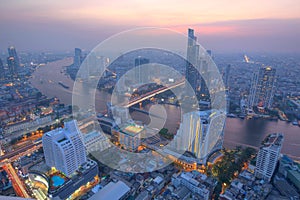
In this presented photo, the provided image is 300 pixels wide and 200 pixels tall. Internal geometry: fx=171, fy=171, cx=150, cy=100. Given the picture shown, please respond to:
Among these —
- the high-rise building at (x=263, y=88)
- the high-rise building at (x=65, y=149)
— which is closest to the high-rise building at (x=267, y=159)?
the high-rise building at (x=65, y=149)

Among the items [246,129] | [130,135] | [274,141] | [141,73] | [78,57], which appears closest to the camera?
[274,141]

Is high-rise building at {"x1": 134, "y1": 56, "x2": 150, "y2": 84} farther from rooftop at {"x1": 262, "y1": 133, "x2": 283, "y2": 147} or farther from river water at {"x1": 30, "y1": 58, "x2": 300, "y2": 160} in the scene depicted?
rooftop at {"x1": 262, "y1": 133, "x2": 283, "y2": 147}

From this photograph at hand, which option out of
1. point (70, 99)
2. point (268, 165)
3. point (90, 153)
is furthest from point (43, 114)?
point (268, 165)

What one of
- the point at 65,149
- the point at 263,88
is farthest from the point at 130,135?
the point at 263,88

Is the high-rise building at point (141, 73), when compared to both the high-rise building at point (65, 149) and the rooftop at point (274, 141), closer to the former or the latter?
the high-rise building at point (65, 149)

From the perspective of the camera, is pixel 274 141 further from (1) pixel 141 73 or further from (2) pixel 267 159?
(1) pixel 141 73

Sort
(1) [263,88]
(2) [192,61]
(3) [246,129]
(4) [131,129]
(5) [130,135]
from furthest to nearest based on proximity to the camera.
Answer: (2) [192,61] → (1) [263,88] → (3) [246,129] → (4) [131,129] → (5) [130,135]

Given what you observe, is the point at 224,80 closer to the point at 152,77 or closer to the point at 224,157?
the point at 152,77

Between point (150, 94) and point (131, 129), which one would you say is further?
point (150, 94)
